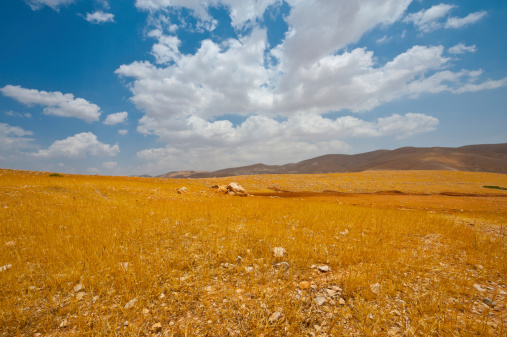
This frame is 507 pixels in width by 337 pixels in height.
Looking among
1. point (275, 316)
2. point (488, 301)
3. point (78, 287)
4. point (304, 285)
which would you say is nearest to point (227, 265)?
point (304, 285)

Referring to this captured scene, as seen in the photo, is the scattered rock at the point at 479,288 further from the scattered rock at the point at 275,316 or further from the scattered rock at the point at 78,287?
the scattered rock at the point at 78,287

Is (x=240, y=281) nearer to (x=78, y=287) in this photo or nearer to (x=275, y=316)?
(x=275, y=316)

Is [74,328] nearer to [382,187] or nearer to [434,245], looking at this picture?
[434,245]

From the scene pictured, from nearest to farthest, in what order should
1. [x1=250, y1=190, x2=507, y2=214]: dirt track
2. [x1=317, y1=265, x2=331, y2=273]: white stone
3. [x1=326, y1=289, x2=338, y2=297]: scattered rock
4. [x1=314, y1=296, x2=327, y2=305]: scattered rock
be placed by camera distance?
[x1=314, y1=296, x2=327, y2=305]: scattered rock → [x1=326, y1=289, x2=338, y2=297]: scattered rock → [x1=317, y1=265, x2=331, y2=273]: white stone → [x1=250, y1=190, x2=507, y2=214]: dirt track

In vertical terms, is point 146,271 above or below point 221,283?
above

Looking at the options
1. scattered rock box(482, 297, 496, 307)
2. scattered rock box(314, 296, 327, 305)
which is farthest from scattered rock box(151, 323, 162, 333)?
scattered rock box(482, 297, 496, 307)

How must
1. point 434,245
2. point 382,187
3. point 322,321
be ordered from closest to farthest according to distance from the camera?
point 322,321
point 434,245
point 382,187

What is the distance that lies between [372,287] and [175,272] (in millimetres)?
4748

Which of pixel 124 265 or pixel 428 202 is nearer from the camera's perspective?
pixel 124 265

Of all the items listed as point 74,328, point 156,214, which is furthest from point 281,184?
point 74,328

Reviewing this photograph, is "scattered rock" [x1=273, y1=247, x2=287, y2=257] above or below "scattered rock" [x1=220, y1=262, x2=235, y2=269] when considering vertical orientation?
above

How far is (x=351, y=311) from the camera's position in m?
3.69

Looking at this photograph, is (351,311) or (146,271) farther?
(146,271)

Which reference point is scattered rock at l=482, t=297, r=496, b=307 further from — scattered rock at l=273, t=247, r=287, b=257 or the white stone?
scattered rock at l=273, t=247, r=287, b=257
